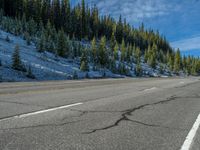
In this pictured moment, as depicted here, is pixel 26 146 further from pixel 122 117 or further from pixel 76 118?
pixel 122 117

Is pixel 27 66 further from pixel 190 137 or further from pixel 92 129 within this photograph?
pixel 190 137

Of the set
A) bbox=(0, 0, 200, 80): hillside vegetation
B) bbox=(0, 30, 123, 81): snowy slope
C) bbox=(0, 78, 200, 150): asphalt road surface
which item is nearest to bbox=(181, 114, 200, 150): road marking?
bbox=(0, 78, 200, 150): asphalt road surface

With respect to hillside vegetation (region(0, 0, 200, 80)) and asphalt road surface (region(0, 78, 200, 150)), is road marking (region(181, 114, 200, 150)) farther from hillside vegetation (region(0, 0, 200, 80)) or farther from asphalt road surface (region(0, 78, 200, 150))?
hillside vegetation (region(0, 0, 200, 80))

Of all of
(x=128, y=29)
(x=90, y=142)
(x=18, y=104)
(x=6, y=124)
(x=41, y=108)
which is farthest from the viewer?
(x=128, y=29)

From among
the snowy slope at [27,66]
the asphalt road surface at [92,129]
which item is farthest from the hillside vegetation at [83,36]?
the asphalt road surface at [92,129]

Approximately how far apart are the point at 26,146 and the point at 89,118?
267cm

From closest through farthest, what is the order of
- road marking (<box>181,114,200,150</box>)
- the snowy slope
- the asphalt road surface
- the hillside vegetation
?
the asphalt road surface
road marking (<box>181,114,200,150</box>)
the snowy slope
the hillside vegetation

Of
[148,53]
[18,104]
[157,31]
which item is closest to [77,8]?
[148,53]

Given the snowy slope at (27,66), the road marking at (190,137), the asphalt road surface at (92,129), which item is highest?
the snowy slope at (27,66)

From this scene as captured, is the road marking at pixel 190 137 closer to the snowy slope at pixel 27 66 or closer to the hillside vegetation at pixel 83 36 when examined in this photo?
the snowy slope at pixel 27 66

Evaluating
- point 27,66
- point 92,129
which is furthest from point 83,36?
point 92,129

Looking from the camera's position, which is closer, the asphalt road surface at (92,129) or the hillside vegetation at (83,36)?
the asphalt road surface at (92,129)

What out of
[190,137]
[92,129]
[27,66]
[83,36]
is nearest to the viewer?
[190,137]

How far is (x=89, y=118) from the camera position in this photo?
698cm
